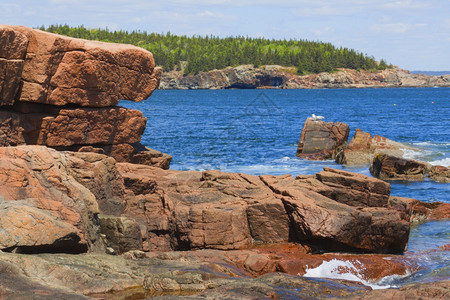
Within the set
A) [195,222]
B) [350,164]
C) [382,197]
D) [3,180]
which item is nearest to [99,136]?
[195,222]

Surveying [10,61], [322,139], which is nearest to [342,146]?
[322,139]

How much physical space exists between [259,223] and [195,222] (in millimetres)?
2464

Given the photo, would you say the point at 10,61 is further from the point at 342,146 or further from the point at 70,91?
the point at 342,146

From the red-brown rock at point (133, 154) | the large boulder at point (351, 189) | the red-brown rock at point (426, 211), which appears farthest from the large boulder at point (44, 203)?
the red-brown rock at point (426, 211)

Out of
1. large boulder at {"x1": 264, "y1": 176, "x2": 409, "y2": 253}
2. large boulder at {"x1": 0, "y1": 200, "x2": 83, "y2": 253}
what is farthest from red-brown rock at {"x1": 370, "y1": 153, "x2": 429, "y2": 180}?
large boulder at {"x1": 0, "y1": 200, "x2": 83, "y2": 253}

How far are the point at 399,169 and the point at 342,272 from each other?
70.6ft

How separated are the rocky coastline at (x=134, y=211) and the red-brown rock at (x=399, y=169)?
10324 millimetres

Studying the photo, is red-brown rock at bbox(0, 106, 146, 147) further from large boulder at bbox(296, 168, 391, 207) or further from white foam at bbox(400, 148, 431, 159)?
white foam at bbox(400, 148, 431, 159)

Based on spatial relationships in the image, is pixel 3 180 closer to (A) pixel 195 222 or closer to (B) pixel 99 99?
(A) pixel 195 222

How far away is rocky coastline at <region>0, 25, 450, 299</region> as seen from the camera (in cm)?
1497

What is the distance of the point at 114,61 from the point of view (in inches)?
1027

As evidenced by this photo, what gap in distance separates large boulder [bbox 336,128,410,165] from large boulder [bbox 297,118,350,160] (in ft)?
3.20

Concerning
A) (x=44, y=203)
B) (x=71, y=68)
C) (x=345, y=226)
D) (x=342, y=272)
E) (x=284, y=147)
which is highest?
(x=71, y=68)

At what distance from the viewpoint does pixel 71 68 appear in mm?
24906
